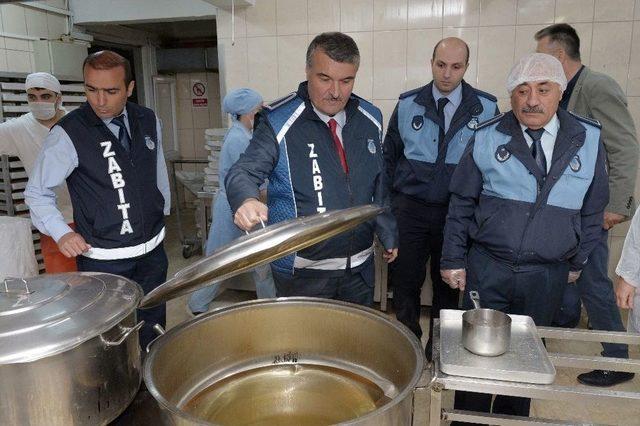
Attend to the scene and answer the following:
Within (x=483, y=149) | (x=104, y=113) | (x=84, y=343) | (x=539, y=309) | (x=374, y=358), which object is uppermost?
(x=104, y=113)

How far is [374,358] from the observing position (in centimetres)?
106

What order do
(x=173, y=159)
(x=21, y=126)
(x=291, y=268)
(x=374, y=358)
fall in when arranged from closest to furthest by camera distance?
(x=374, y=358) < (x=291, y=268) < (x=21, y=126) < (x=173, y=159)

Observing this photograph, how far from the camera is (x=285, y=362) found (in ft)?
3.67

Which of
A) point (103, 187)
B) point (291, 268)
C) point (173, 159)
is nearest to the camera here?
point (291, 268)

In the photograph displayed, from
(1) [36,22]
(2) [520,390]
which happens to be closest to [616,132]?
(2) [520,390]

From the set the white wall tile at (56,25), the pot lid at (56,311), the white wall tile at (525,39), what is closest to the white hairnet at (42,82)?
the white wall tile at (56,25)

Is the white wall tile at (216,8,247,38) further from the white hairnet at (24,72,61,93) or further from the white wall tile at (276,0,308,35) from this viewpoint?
the white hairnet at (24,72,61,93)

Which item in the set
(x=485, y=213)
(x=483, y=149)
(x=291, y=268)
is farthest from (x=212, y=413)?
(x=483, y=149)

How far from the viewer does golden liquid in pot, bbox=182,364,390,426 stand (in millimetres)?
928

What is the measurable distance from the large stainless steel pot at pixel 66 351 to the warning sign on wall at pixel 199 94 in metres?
5.51

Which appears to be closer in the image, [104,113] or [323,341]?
[323,341]

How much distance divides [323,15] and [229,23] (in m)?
0.67

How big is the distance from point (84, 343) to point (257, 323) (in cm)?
43

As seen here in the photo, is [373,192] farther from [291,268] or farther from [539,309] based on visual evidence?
[539,309]
